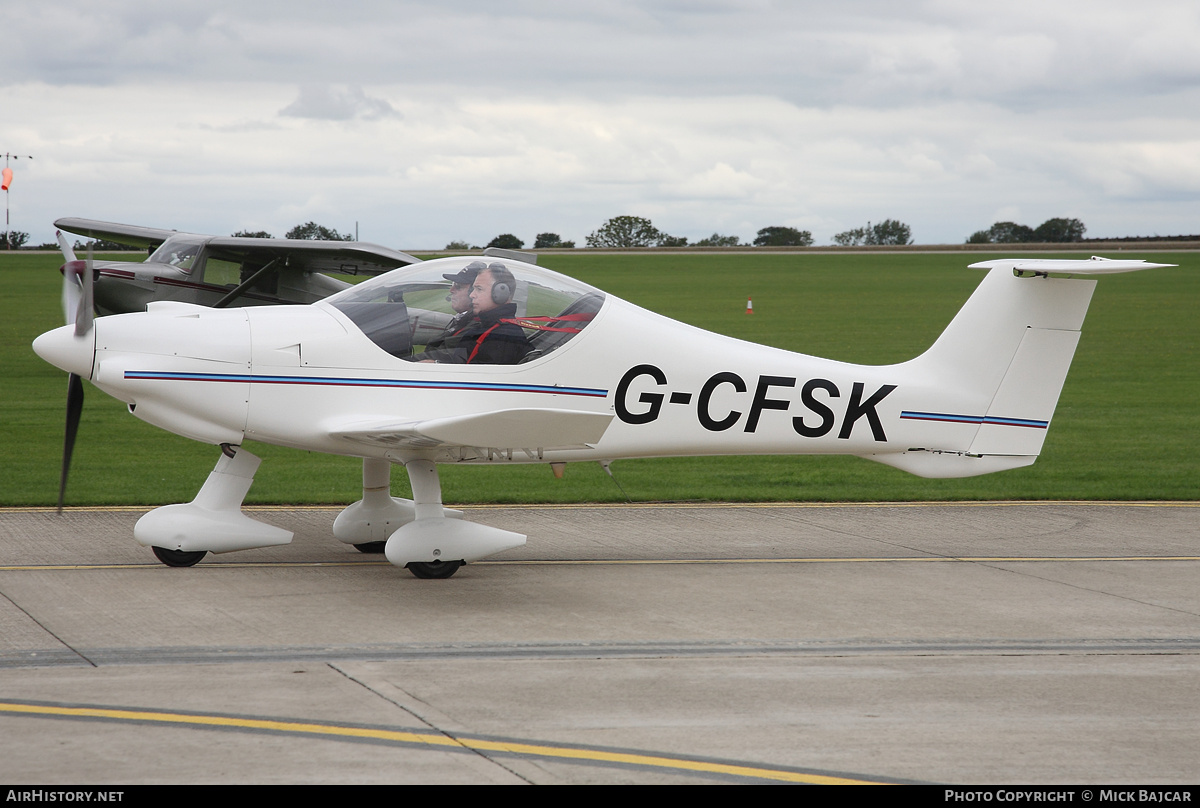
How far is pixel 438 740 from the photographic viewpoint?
5496 mm

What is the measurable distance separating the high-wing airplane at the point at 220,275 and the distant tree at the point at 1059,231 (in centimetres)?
10540

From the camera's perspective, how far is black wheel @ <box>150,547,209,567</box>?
9.14 m

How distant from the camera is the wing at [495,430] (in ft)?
A: 25.9

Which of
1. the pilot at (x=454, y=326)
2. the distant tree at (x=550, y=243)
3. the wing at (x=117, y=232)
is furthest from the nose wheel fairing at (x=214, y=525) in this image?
the distant tree at (x=550, y=243)

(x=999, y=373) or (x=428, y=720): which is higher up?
(x=999, y=373)

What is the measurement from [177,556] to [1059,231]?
117960 mm

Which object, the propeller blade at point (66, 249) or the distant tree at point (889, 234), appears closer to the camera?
the propeller blade at point (66, 249)

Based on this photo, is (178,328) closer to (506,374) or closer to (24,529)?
(506,374)

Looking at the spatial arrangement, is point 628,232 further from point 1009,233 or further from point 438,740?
point 438,740

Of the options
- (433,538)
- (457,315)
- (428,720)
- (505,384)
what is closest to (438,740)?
(428,720)

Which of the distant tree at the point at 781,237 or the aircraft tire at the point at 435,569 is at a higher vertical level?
the distant tree at the point at 781,237

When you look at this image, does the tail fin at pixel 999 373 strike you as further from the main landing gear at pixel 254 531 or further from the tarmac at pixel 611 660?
the main landing gear at pixel 254 531

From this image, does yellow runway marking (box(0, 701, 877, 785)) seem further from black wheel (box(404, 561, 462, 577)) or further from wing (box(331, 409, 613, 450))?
black wheel (box(404, 561, 462, 577))

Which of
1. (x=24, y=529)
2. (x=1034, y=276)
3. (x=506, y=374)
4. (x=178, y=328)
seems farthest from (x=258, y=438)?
(x=1034, y=276)
